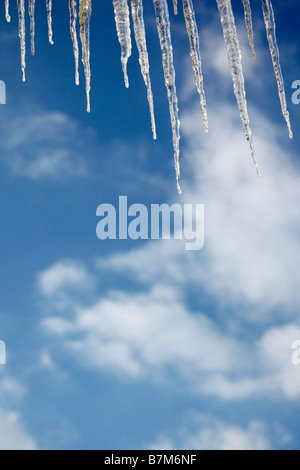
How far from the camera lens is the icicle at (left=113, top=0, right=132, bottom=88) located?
3.62 metres

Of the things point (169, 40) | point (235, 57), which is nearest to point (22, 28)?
point (169, 40)

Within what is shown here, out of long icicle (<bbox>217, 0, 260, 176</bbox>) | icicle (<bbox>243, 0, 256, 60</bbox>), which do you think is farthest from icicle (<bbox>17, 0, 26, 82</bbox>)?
icicle (<bbox>243, 0, 256, 60</bbox>)

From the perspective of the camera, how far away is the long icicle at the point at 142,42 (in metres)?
3.63

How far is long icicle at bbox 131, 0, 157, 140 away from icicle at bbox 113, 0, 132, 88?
0.06 m

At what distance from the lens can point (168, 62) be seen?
3830 millimetres

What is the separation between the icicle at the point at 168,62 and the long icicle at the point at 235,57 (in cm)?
43

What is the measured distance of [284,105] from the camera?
4.07 meters

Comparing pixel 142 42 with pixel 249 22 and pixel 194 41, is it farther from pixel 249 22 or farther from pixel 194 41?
pixel 249 22

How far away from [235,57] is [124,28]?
877 millimetres

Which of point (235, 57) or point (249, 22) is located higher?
point (249, 22)

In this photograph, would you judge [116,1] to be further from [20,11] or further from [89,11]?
[20,11]

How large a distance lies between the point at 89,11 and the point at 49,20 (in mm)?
401

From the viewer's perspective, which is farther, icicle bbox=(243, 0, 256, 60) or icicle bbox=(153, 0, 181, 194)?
icicle bbox=(243, 0, 256, 60)

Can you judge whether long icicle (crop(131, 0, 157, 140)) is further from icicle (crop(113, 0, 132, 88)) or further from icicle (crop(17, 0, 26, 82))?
icicle (crop(17, 0, 26, 82))
